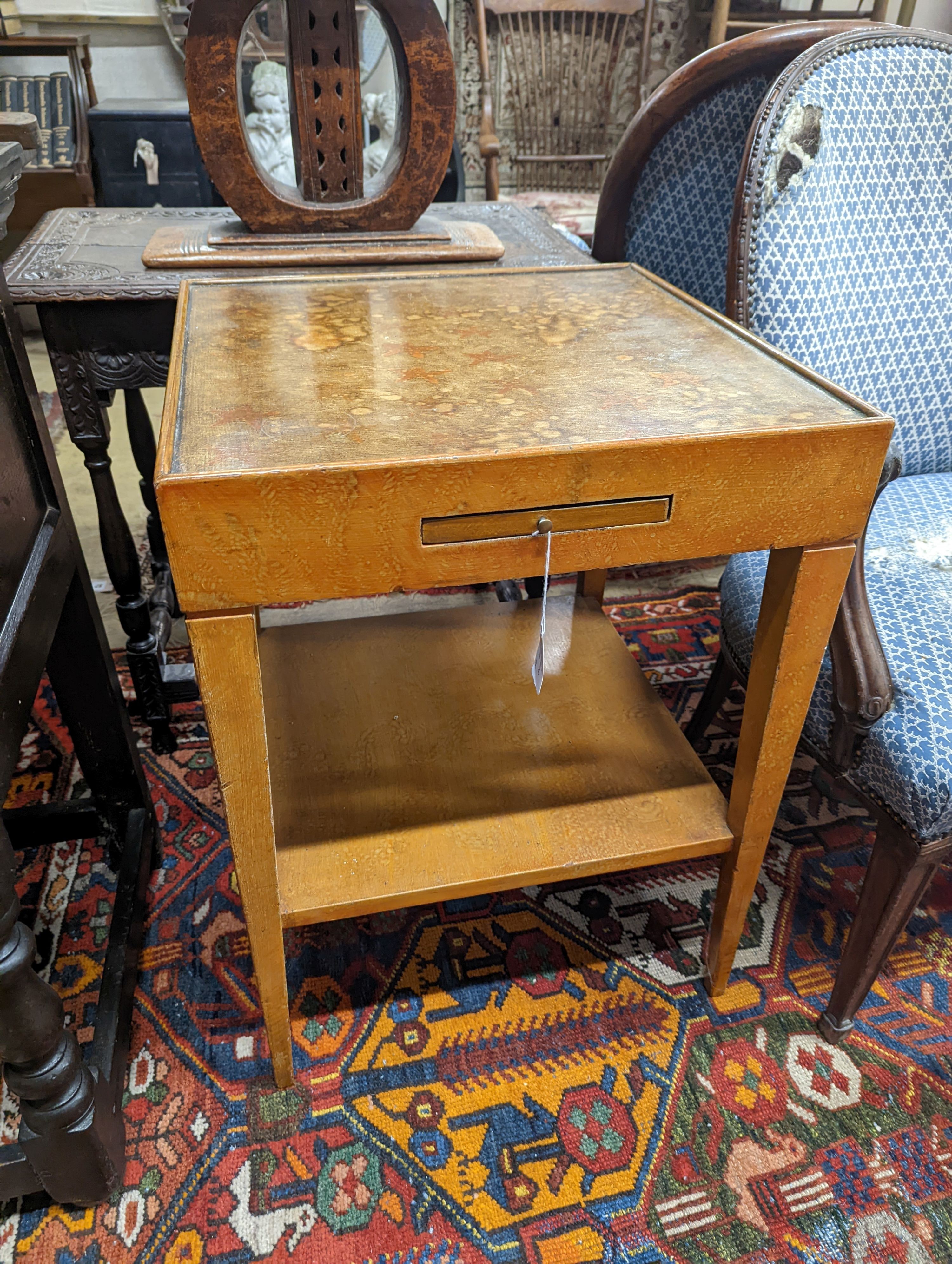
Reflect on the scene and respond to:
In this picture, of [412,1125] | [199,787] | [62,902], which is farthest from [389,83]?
[412,1125]

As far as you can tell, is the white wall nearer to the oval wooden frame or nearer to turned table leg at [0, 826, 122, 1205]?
the oval wooden frame

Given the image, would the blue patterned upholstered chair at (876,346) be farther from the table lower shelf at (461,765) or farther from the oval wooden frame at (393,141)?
the oval wooden frame at (393,141)

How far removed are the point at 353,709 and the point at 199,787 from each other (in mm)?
506

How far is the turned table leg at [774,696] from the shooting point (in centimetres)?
85

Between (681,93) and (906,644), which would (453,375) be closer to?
(906,644)

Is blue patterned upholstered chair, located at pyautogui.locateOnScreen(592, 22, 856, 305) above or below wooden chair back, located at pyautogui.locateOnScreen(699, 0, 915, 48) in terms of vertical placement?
below

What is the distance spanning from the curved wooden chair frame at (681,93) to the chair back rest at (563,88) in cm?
180

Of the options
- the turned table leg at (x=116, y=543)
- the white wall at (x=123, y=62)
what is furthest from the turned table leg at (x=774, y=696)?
the white wall at (x=123, y=62)

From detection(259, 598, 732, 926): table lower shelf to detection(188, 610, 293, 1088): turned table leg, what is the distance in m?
0.05

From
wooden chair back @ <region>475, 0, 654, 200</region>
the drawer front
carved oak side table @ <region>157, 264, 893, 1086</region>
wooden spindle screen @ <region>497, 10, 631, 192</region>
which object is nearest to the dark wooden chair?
carved oak side table @ <region>157, 264, 893, 1086</region>

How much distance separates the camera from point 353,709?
1180 mm

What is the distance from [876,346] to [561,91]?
2538mm

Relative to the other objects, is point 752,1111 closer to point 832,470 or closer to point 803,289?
point 832,470

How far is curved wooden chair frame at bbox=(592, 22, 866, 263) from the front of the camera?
1.17 meters
